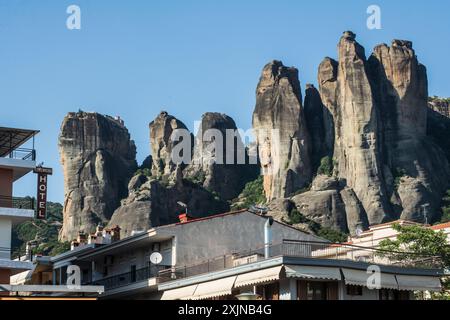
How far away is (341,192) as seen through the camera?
14562cm

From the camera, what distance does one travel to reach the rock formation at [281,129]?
6196 inches

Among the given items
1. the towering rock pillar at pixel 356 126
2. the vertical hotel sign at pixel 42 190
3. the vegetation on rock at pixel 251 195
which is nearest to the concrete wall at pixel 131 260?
Result: the vertical hotel sign at pixel 42 190

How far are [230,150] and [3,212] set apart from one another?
131 meters

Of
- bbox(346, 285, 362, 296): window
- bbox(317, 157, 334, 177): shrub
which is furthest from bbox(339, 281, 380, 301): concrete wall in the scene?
bbox(317, 157, 334, 177): shrub

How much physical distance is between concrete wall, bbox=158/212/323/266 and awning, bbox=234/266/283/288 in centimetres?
942

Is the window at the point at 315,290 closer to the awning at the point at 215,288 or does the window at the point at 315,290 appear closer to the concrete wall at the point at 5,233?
the awning at the point at 215,288

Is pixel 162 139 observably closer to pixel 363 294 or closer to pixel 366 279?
pixel 363 294

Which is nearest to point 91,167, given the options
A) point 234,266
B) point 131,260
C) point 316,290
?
point 131,260

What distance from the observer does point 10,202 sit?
39.4 meters

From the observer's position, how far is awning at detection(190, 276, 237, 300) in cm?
3326

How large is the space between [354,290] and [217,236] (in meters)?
10.9

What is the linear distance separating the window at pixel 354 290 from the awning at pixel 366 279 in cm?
67
